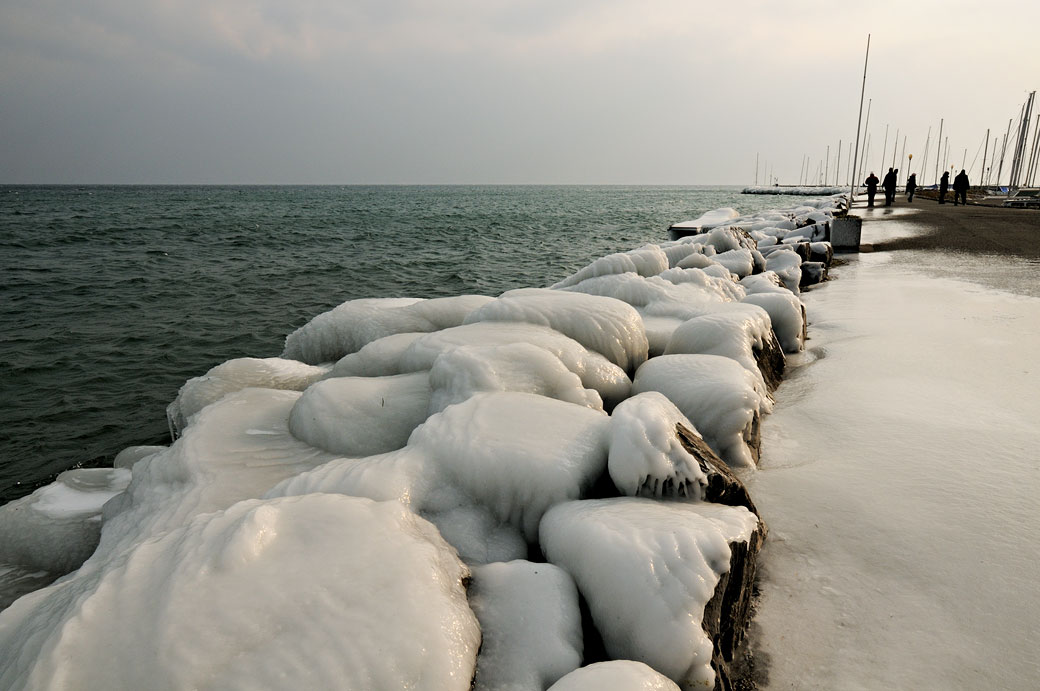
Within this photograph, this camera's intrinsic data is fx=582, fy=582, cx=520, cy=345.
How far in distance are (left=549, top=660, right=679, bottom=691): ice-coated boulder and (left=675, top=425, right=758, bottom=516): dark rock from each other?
0.72 m

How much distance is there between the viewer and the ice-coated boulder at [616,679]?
3.90 ft

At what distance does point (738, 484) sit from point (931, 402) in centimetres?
175

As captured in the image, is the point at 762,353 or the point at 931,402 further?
the point at 762,353

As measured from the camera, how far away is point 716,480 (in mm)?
1897

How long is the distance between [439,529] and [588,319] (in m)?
1.74

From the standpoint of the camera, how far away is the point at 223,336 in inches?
272

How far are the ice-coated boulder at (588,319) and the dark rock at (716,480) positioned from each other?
123 cm

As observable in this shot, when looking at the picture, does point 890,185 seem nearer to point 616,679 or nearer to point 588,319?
point 588,319

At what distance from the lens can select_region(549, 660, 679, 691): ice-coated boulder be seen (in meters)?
1.19

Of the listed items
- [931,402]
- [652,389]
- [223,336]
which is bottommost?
[223,336]

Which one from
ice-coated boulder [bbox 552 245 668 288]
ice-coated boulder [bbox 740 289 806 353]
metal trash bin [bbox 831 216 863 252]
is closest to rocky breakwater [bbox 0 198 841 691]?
ice-coated boulder [bbox 740 289 806 353]

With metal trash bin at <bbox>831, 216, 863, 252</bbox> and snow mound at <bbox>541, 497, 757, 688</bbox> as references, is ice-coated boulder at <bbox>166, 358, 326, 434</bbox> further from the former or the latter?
metal trash bin at <bbox>831, 216, 863, 252</bbox>

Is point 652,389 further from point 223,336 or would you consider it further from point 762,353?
point 223,336

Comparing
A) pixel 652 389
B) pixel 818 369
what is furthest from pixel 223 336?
pixel 818 369
